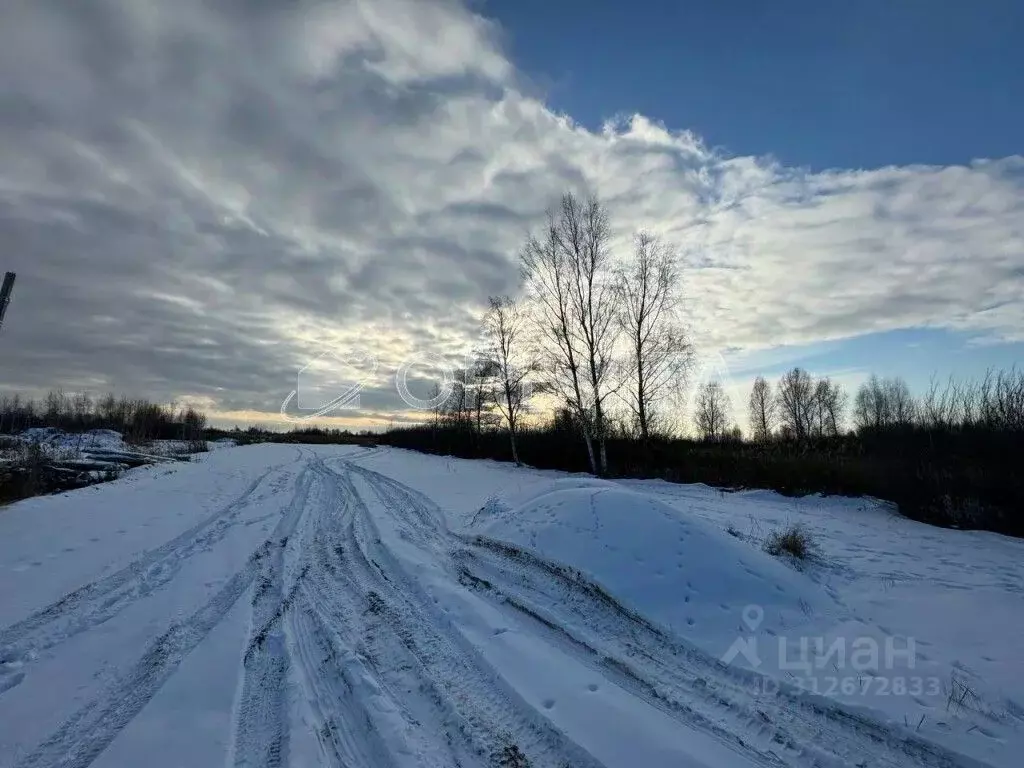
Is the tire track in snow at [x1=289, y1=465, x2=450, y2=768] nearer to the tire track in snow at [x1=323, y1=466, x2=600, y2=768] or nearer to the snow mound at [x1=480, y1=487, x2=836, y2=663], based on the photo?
the tire track in snow at [x1=323, y1=466, x2=600, y2=768]

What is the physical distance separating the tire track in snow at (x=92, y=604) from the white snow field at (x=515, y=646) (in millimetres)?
31

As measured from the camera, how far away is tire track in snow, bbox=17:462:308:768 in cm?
297

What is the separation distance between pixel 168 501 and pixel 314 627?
10032 millimetres

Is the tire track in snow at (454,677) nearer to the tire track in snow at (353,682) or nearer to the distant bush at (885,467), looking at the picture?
the tire track in snow at (353,682)

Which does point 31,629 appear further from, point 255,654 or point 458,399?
point 458,399

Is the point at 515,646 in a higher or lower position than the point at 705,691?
higher

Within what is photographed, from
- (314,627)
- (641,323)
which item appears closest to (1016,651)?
(314,627)

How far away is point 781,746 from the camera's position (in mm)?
3234

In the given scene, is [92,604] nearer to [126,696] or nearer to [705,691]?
[126,696]

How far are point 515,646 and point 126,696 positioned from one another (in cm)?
294

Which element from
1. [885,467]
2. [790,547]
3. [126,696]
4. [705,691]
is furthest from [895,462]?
[126,696]

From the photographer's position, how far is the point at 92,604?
17.9 feet

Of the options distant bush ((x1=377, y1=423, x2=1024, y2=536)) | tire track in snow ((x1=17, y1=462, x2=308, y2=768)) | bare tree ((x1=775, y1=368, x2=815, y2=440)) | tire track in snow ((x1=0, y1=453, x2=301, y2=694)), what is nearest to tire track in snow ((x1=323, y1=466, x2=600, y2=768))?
tire track in snow ((x1=17, y1=462, x2=308, y2=768))

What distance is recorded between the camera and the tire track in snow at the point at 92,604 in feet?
14.2
